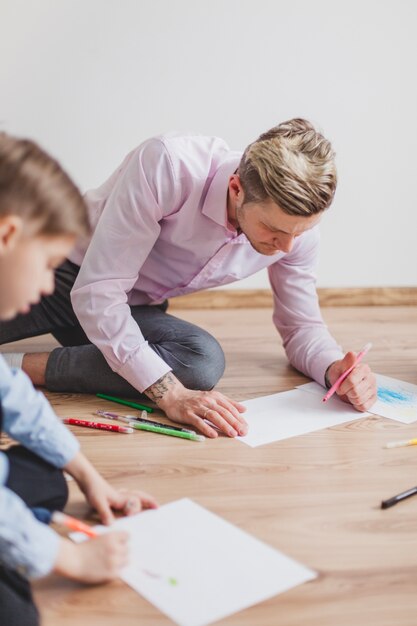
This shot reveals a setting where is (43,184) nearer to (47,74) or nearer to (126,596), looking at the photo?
(126,596)

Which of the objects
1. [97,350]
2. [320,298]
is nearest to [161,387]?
[97,350]

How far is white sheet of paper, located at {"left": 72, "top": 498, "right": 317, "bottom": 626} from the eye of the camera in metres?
1.06

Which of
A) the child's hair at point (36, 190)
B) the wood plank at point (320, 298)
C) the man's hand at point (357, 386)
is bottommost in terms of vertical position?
the wood plank at point (320, 298)

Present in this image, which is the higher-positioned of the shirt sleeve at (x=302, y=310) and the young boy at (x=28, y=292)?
the young boy at (x=28, y=292)

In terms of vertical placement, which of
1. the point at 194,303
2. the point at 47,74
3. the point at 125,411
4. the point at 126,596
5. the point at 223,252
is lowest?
the point at 194,303

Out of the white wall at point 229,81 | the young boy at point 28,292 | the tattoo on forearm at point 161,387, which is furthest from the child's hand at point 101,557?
the white wall at point 229,81

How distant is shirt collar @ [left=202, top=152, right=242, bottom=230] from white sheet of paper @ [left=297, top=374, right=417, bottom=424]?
50 cm

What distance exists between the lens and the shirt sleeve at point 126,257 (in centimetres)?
171

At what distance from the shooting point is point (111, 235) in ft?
5.63

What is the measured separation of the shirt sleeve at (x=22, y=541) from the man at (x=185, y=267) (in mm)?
718

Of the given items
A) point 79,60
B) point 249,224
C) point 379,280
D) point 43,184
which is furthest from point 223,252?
point 379,280

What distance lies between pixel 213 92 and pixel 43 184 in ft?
6.23

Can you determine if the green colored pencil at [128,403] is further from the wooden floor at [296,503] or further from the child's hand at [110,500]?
the child's hand at [110,500]

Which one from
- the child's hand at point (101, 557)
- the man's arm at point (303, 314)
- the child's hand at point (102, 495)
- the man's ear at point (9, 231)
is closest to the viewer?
the man's ear at point (9, 231)
